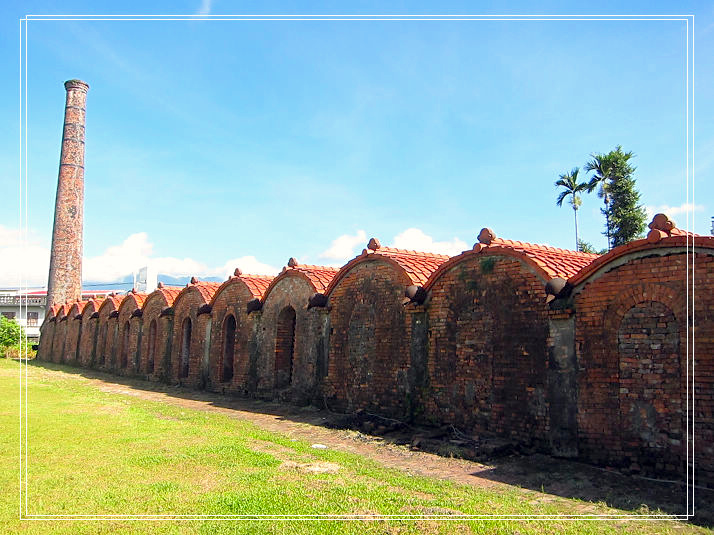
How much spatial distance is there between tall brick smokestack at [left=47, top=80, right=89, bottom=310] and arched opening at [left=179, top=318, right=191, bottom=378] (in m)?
22.3

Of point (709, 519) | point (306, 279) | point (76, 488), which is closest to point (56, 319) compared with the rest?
point (306, 279)

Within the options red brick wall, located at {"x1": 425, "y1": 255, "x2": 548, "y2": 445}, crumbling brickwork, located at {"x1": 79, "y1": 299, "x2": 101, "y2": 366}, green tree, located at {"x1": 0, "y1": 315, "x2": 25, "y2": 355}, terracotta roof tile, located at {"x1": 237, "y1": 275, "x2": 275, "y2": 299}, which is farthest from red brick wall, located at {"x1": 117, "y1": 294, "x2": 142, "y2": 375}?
green tree, located at {"x1": 0, "y1": 315, "x2": 25, "y2": 355}

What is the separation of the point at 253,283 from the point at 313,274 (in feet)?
11.7

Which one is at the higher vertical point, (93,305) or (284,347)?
(93,305)

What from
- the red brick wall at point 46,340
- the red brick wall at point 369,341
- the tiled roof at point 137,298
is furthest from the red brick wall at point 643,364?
the red brick wall at point 46,340

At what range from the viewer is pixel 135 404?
16.3 meters

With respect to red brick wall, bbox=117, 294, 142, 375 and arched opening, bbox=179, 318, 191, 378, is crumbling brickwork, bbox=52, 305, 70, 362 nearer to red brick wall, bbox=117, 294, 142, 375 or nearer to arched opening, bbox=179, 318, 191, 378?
red brick wall, bbox=117, 294, 142, 375

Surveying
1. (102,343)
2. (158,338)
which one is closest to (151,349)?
(158,338)

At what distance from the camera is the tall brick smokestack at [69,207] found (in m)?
40.9

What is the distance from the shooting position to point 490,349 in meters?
10.4

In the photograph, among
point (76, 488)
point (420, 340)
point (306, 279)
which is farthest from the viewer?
point (306, 279)

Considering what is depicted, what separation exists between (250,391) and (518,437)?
1019 centimetres

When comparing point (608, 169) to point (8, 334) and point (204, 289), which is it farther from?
point (8, 334)

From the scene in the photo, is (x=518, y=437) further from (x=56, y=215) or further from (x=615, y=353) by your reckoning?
(x=56, y=215)
